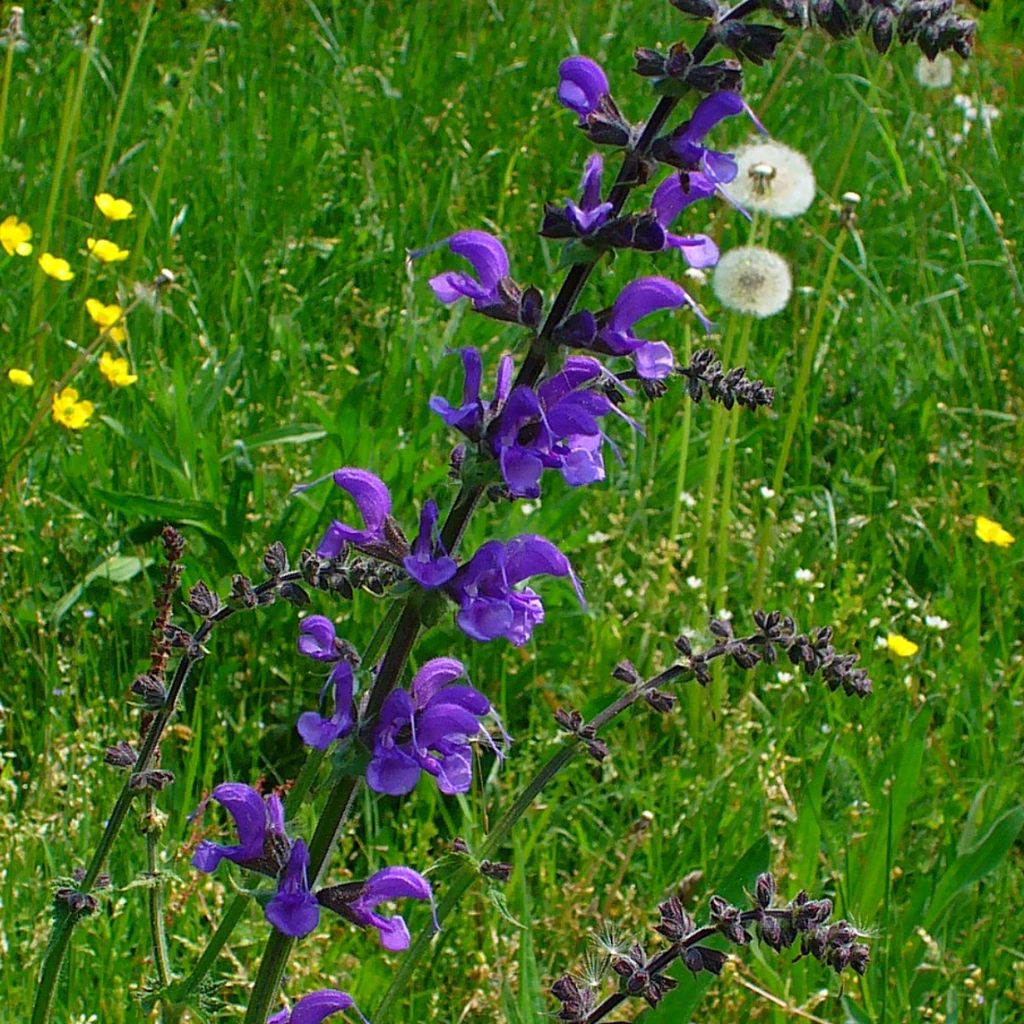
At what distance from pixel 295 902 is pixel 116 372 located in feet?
6.04

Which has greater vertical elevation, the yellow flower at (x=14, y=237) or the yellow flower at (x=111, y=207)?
the yellow flower at (x=111, y=207)

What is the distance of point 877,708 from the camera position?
100 inches

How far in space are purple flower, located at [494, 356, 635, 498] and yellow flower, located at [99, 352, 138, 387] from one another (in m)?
1.76

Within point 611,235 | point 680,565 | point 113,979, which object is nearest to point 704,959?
point 611,235

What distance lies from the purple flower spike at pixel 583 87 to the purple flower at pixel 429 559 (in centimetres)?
38

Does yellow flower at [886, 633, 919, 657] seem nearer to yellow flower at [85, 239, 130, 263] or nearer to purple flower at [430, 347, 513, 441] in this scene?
purple flower at [430, 347, 513, 441]

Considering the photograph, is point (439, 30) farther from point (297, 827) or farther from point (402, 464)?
point (297, 827)

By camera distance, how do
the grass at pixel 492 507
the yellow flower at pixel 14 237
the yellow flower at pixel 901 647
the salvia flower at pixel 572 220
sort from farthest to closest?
the yellow flower at pixel 14 237, the yellow flower at pixel 901 647, the grass at pixel 492 507, the salvia flower at pixel 572 220

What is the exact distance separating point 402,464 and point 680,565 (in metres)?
0.69

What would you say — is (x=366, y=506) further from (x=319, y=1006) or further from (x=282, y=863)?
(x=319, y=1006)

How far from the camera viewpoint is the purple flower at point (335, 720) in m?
1.22

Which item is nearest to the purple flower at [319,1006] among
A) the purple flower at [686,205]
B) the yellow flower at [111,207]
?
the purple flower at [686,205]

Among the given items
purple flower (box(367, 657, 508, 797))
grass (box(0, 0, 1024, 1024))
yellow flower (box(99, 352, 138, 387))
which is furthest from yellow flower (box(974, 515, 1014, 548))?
purple flower (box(367, 657, 508, 797))

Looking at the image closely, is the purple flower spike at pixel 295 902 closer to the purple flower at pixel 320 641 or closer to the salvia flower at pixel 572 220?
the purple flower at pixel 320 641
